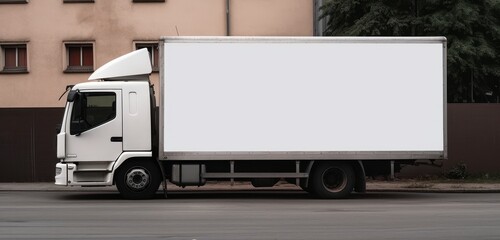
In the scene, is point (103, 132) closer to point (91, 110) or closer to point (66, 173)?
point (91, 110)

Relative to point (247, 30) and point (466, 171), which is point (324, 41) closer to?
point (466, 171)

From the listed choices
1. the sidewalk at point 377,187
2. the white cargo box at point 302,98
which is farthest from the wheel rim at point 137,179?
the sidewalk at point 377,187

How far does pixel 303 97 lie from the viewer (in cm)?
1614

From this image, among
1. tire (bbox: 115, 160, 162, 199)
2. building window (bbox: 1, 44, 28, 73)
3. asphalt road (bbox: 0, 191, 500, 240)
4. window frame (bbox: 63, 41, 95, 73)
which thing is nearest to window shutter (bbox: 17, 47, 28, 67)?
building window (bbox: 1, 44, 28, 73)

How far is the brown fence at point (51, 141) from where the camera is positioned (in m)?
21.9

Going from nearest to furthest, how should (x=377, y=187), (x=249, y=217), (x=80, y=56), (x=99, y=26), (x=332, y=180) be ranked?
1. (x=249, y=217)
2. (x=332, y=180)
3. (x=377, y=187)
4. (x=99, y=26)
5. (x=80, y=56)

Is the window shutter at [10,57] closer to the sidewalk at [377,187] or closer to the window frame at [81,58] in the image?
the window frame at [81,58]

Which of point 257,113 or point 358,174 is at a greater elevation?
point 257,113

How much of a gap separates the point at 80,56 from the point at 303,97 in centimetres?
1345

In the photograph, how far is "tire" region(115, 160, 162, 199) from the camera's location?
52.4 feet

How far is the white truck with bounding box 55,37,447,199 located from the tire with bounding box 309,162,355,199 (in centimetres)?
3

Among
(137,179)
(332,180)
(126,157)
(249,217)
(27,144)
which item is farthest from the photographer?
(27,144)

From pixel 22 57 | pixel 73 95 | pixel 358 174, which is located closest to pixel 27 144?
pixel 22 57

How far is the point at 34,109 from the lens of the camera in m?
22.0
